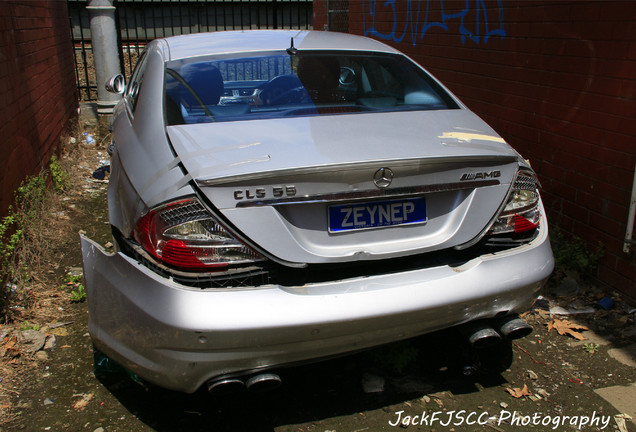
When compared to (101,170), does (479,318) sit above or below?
above

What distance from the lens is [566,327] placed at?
11.9 feet

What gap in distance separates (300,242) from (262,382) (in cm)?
58

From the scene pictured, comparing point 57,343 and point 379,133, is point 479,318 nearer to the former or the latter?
point 379,133

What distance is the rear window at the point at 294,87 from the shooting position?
9.99 ft

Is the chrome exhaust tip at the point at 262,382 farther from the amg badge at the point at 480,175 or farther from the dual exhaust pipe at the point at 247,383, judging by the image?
the amg badge at the point at 480,175

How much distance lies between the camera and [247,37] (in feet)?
12.5

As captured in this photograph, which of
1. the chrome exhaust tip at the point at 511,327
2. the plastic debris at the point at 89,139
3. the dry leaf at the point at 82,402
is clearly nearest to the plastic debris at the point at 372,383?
the chrome exhaust tip at the point at 511,327

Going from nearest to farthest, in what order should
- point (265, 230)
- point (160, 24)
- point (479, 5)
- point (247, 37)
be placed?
1. point (265, 230)
2. point (247, 37)
3. point (479, 5)
4. point (160, 24)

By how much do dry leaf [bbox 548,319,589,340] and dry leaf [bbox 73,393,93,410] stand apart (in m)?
2.67

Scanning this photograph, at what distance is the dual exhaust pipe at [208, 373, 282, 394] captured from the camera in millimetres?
2350

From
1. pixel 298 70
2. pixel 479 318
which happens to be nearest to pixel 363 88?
pixel 298 70

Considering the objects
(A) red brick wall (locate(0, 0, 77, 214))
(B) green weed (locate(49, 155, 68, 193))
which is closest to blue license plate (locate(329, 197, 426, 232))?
(A) red brick wall (locate(0, 0, 77, 214))

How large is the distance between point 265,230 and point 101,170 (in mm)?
5232

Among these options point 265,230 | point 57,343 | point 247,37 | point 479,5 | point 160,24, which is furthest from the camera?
point 160,24
